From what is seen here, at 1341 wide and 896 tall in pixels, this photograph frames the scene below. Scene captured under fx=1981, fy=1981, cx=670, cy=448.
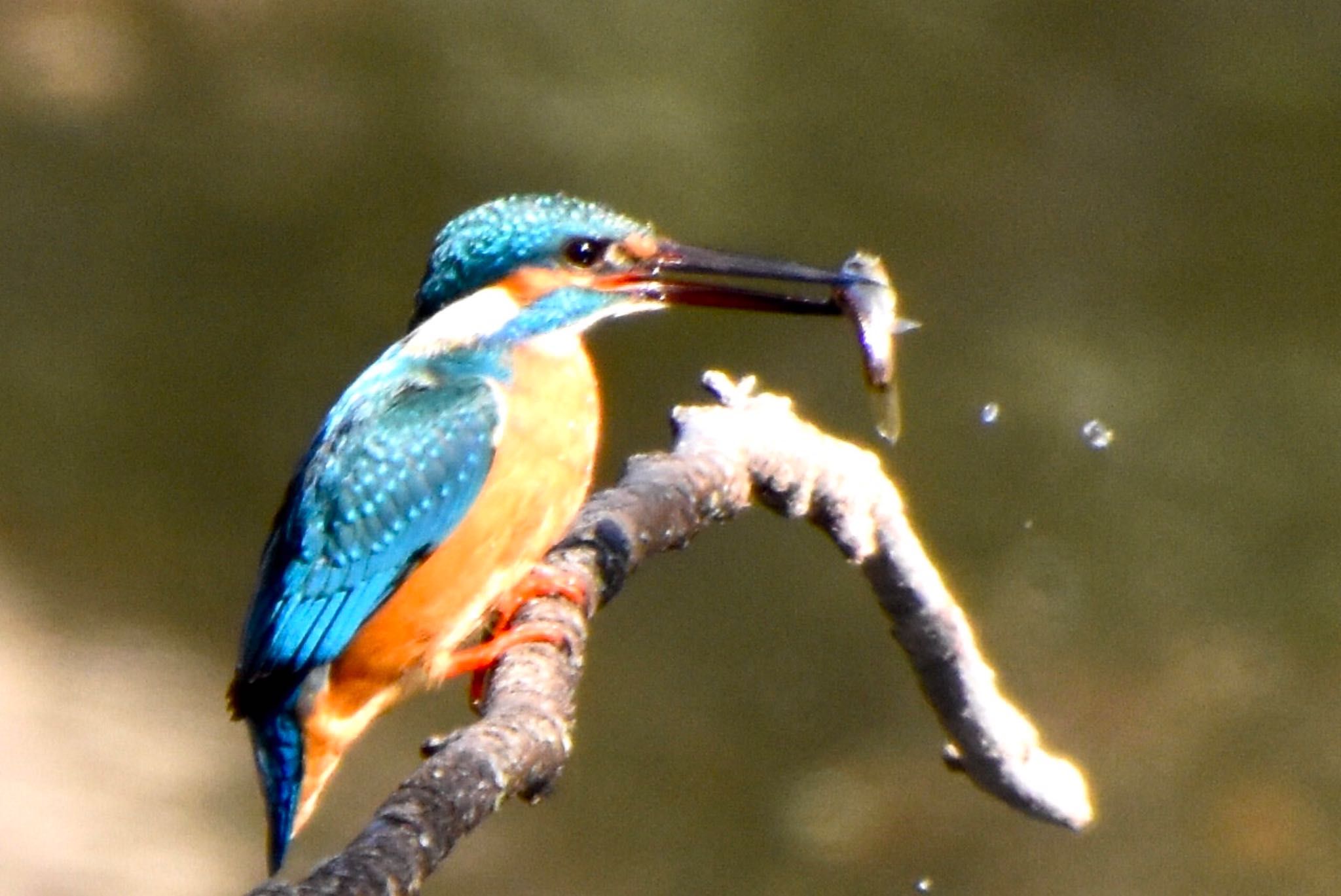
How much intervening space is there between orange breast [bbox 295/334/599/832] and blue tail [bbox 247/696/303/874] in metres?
0.02

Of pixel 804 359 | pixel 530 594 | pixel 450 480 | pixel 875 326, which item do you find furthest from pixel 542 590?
pixel 804 359

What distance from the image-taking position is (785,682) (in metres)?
3.28

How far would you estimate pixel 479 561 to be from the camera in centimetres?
195

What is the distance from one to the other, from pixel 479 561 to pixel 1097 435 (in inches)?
59.4

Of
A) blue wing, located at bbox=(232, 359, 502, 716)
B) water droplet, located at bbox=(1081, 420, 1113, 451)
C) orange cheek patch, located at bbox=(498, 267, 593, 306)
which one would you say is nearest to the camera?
blue wing, located at bbox=(232, 359, 502, 716)

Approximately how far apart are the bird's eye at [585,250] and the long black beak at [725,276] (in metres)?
0.04

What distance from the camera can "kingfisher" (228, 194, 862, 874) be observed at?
1961 mm

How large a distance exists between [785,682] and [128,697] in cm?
112

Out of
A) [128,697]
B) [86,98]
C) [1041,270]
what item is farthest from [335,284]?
[1041,270]

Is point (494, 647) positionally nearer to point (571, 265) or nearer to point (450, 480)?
point (450, 480)

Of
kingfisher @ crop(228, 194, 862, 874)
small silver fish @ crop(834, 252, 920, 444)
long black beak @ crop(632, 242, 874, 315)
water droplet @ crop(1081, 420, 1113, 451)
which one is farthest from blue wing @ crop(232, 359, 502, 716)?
water droplet @ crop(1081, 420, 1113, 451)

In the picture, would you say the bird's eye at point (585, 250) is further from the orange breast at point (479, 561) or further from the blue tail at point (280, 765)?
the blue tail at point (280, 765)

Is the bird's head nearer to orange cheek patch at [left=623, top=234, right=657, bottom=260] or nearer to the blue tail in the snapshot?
orange cheek patch at [left=623, top=234, right=657, bottom=260]

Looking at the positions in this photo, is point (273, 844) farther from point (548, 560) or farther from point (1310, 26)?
point (1310, 26)
